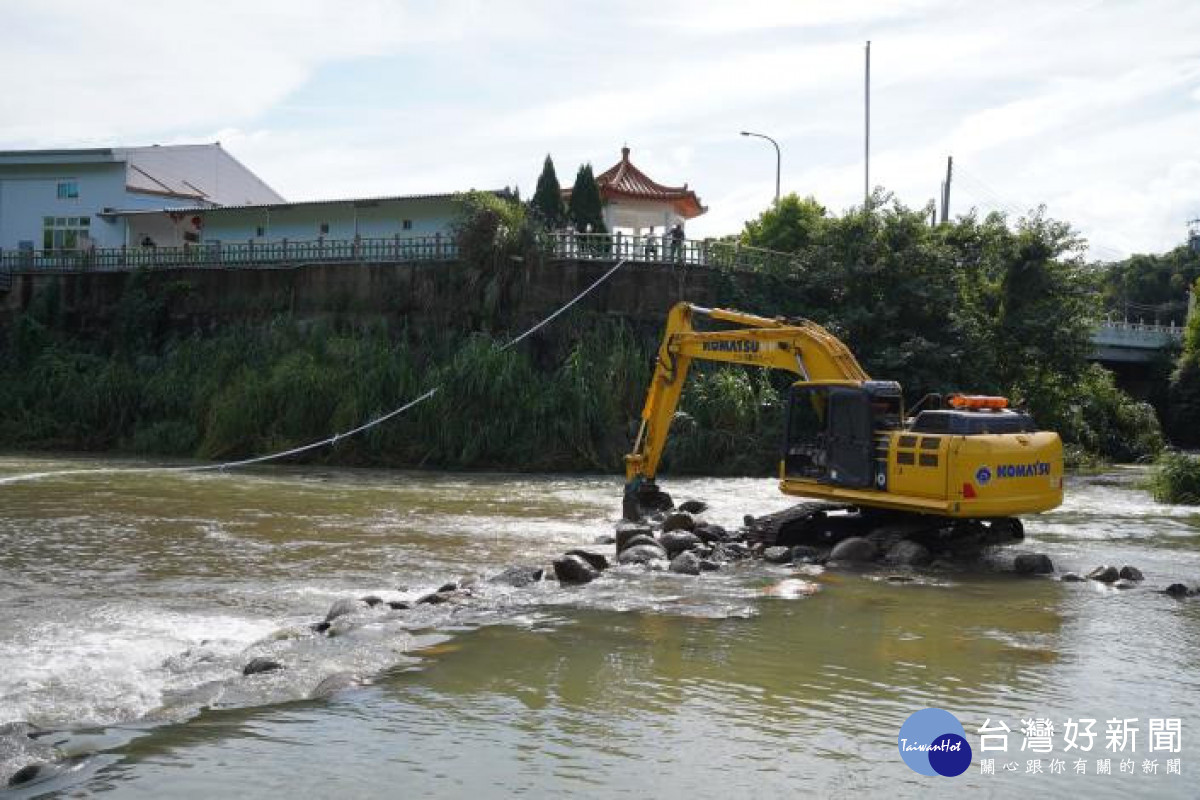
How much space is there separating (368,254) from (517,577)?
25659mm

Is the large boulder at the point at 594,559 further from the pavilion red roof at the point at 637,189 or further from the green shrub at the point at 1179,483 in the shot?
the pavilion red roof at the point at 637,189

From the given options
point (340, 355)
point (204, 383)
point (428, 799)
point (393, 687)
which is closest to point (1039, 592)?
point (393, 687)

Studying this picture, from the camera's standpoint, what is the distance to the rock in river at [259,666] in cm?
808

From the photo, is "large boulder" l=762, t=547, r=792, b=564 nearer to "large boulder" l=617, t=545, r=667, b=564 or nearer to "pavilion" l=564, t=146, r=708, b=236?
"large boulder" l=617, t=545, r=667, b=564

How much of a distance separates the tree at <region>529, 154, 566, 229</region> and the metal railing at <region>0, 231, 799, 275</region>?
11.7ft

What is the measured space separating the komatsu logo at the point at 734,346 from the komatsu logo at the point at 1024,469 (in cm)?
418

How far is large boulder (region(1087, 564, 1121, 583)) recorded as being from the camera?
12945mm

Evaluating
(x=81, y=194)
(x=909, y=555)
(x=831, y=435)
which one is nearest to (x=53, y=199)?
(x=81, y=194)

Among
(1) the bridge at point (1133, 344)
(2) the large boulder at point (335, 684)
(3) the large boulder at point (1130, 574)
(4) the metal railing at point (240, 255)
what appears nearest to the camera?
(2) the large boulder at point (335, 684)

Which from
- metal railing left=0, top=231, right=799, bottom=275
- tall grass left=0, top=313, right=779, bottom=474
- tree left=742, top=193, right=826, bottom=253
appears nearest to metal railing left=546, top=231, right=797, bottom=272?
metal railing left=0, top=231, right=799, bottom=275

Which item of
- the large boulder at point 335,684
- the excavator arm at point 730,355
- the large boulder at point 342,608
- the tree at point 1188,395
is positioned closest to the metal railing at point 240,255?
the excavator arm at point 730,355

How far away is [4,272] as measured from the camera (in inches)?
1630

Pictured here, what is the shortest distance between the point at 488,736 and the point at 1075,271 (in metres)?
31.9

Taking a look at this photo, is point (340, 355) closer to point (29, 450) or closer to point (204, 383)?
point (204, 383)
